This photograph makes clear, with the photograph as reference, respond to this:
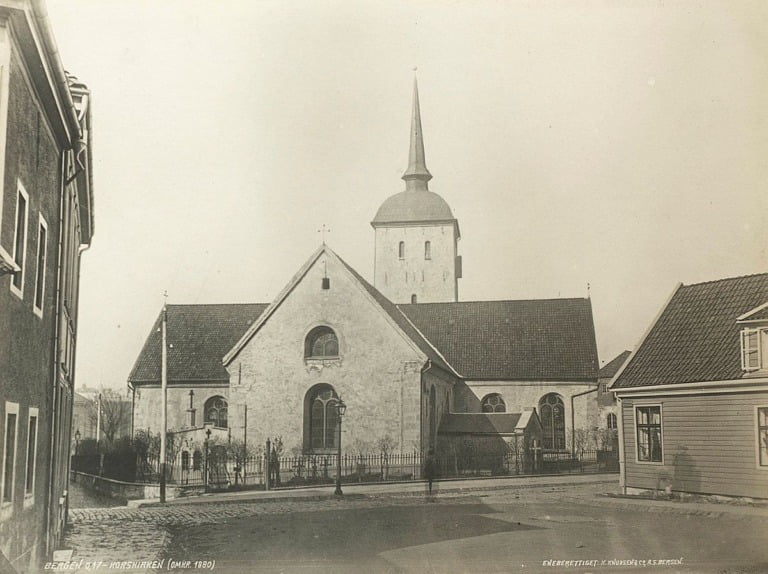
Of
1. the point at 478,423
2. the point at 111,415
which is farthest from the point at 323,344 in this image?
the point at 111,415

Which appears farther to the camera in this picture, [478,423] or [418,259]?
[418,259]

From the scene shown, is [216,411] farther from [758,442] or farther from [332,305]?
[758,442]

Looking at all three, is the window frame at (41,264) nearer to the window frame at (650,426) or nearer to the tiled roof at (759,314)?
the tiled roof at (759,314)

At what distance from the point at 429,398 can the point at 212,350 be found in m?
8.71

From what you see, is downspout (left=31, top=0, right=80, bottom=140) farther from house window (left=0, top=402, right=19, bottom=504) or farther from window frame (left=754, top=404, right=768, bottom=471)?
window frame (left=754, top=404, right=768, bottom=471)

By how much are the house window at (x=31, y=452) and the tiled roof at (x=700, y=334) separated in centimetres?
1033

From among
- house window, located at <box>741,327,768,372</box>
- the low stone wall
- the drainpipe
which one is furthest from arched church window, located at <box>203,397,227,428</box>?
house window, located at <box>741,327,768,372</box>

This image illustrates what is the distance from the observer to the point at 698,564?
10.5m

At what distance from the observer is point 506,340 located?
2953 cm

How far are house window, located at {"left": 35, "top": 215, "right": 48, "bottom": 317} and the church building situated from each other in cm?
300

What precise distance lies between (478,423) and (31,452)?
59.5 feet

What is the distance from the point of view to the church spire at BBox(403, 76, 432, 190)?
12750 millimetres

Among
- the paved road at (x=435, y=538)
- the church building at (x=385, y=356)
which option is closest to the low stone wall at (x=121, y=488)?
the paved road at (x=435, y=538)

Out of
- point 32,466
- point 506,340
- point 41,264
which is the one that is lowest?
point 32,466
